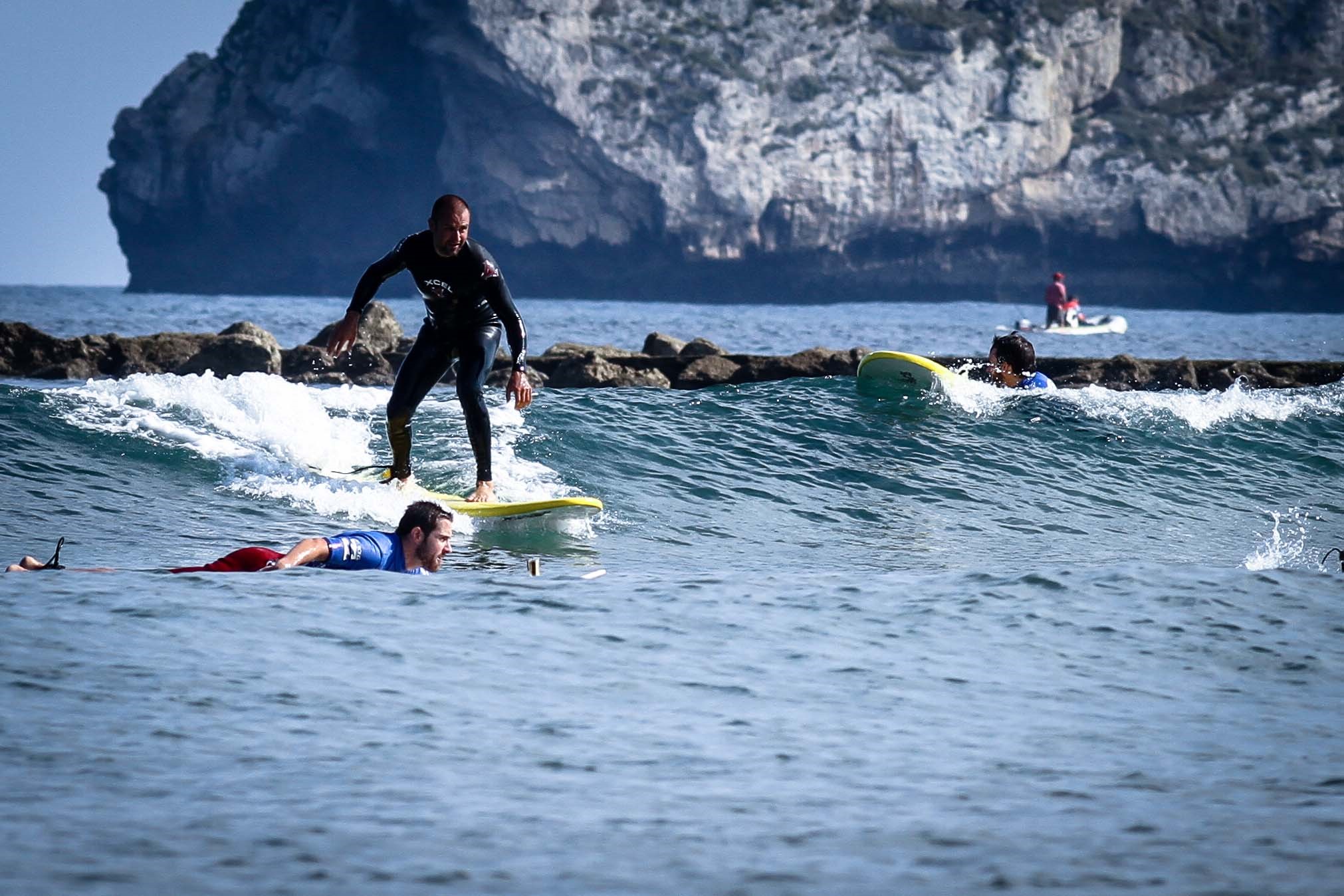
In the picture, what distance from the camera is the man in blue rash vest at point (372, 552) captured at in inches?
309

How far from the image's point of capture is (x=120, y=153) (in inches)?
5128

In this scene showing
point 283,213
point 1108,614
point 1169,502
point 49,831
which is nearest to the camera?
point 49,831

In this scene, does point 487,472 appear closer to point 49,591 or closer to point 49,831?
point 49,591

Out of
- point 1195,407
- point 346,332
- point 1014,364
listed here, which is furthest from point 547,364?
point 346,332

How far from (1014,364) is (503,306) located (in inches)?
266

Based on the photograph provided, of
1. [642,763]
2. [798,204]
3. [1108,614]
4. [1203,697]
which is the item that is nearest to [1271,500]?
[1108,614]

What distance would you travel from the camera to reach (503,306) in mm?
10398

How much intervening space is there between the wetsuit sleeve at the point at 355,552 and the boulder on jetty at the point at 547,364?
1231 centimetres

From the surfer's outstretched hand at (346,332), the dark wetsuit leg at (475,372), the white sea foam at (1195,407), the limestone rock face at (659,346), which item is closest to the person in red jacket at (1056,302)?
the limestone rock face at (659,346)

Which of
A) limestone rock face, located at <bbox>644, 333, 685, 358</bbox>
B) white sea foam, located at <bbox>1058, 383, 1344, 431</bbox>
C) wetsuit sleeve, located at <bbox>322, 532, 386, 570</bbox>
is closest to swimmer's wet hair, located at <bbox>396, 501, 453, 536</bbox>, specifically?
wetsuit sleeve, located at <bbox>322, 532, 386, 570</bbox>

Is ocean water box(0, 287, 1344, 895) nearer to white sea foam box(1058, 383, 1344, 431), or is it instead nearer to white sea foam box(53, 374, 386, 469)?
white sea foam box(53, 374, 386, 469)

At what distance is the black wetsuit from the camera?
34.0ft

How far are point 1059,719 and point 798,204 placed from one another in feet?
332

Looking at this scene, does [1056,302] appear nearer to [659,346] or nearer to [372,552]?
[659,346]
